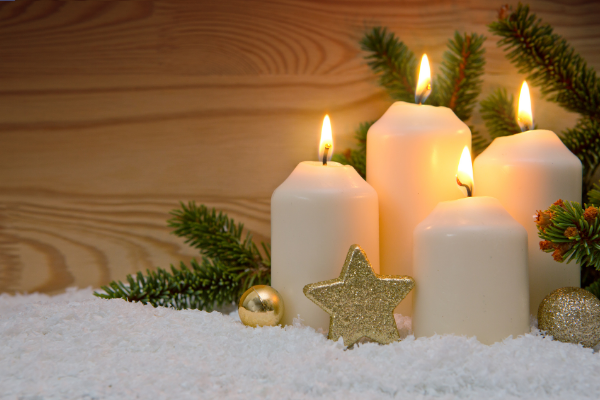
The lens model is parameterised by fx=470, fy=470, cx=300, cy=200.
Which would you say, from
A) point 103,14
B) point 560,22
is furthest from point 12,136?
point 560,22

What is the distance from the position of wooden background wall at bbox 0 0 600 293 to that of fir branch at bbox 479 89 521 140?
2.0 inches

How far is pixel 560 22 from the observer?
0.79 m

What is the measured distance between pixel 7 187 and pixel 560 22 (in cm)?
99

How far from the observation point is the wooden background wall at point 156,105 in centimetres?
81

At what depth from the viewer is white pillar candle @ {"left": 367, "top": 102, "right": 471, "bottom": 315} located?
581 mm

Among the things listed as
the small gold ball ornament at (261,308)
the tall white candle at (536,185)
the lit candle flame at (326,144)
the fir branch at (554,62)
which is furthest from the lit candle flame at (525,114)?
the small gold ball ornament at (261,308)

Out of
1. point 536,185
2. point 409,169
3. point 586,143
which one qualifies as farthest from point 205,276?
point 586,143

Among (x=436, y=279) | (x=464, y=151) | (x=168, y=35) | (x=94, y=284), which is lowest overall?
(x=94, y=284)

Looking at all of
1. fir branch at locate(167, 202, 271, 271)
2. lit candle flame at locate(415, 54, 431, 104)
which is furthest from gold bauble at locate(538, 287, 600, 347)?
fir branch at locate(167, 202, 271, 271)

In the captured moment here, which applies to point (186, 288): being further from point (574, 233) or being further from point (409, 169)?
point (574, 233)

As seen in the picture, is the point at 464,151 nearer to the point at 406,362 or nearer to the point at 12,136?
the point at 406,362

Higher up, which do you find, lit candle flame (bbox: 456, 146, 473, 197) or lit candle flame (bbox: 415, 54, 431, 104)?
lit candle flame (bbox: 415, 54, 431, 104)

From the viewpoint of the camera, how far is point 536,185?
0.56 meters

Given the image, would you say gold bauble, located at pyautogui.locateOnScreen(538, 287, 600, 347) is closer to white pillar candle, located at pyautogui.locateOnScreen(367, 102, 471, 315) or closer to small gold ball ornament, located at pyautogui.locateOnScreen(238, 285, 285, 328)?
white pillar candle, located at pyautogui.locateOnScreen(367, 102, 471, 315)
